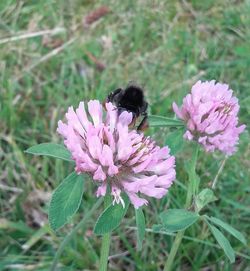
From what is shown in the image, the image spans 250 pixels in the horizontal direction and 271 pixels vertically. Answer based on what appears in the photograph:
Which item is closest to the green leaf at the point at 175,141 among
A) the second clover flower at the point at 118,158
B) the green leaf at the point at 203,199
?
the green leaf at the point at 203,199

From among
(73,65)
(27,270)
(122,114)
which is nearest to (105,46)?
(73,65)


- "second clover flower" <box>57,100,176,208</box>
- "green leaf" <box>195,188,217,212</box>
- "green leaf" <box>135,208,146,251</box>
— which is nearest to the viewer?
"second clover flower" <box>57,100,176,208</box>

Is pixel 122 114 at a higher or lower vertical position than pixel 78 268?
higher

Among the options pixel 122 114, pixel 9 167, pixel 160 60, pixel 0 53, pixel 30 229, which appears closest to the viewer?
pixel 122 114

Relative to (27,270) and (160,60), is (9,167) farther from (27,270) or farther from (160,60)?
(160,60)

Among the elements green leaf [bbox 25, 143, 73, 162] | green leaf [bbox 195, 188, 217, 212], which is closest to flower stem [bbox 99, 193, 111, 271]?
green leaf [bbox 25, 143, 73, 162]

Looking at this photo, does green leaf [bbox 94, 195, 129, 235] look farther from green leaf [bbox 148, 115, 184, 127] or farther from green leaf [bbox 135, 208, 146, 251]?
green leaf [bbox 148, 115, 184, 127]

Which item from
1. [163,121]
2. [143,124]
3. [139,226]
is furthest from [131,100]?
[139,226]
